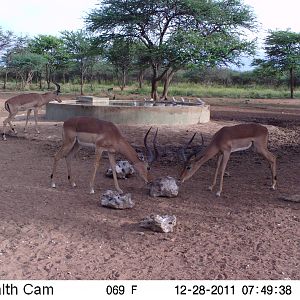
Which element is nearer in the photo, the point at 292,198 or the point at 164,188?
the point at 292,198

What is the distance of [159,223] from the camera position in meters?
5.19

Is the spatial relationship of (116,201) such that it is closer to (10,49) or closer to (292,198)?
(292,198)

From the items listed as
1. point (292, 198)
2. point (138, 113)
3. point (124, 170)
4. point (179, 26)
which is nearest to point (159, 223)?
point (292, 198)

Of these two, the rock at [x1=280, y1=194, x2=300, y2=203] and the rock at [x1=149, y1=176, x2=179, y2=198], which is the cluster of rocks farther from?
the rock at [x1=280, y1=194, x2=300, y2=203]

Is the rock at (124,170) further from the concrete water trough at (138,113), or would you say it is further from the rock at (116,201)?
the concrete water trough at (138,113)

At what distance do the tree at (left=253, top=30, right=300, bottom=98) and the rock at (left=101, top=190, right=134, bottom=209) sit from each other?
32360 mm

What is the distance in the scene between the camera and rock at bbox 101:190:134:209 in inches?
240

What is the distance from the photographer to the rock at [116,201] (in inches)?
240

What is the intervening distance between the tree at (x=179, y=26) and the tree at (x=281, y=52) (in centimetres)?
1072

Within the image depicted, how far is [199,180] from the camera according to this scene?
26.3 ft

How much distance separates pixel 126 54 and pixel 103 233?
2393 cm

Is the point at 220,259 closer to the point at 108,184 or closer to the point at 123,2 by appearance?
the point at 108,184

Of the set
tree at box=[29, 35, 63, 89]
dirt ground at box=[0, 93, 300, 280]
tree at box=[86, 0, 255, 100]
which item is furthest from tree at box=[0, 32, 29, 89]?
dirt ground at box=[0, 93, 300, 280]

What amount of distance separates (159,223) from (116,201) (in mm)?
1064
